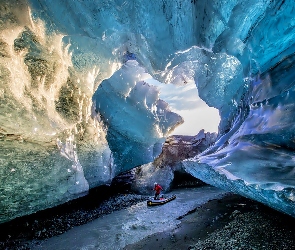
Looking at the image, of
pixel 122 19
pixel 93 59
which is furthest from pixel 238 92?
pixel 93 59

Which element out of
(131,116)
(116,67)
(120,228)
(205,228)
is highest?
(116,67)

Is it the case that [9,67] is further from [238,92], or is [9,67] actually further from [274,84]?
[238,92]

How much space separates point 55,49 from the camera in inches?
235

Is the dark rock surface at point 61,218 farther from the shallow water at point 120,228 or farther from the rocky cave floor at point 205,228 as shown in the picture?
the shallow water at point 120,228

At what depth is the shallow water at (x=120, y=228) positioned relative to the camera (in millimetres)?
5688

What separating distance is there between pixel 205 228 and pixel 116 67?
19.5ft

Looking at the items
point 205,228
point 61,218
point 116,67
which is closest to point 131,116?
point 116,67

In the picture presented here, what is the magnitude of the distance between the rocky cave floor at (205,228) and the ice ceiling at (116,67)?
2.14 ft

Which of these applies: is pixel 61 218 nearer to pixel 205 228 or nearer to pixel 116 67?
pixel 205 228

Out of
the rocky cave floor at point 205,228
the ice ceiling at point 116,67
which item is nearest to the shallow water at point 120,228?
the rocky cave floor at point 205,228

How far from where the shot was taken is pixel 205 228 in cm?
514

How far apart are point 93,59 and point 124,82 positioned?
10.4 feet

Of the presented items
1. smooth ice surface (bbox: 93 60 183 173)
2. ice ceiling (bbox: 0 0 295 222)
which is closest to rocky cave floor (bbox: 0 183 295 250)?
ice ceiling (bbox: 0 0 295 222)

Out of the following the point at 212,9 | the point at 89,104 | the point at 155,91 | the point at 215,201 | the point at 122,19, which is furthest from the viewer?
the point at 155,91
